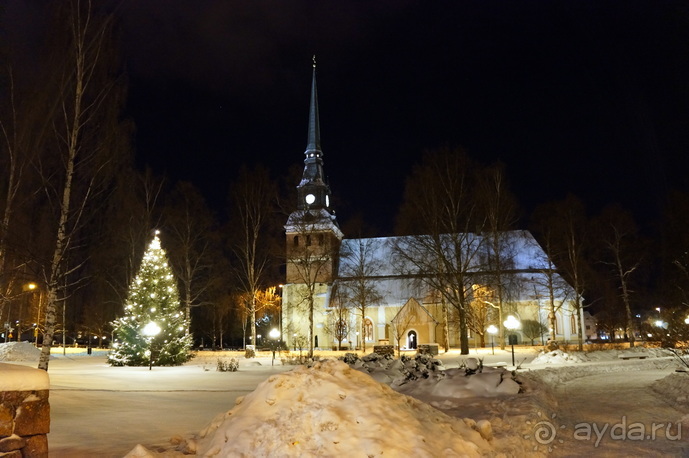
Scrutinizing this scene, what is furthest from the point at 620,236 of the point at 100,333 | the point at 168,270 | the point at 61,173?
the point at 100,333

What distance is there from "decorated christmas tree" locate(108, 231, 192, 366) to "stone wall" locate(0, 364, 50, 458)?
20.9 meters

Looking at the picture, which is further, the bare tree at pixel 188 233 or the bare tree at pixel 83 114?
the bare tree at pixel 188 233

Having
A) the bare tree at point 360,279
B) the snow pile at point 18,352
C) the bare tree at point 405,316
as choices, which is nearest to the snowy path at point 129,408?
the snow pile at point 18,352

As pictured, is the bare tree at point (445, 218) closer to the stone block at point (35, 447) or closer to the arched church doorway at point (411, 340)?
the arched church doorway at point (411, 340)

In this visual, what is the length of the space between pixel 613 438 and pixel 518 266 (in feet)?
152

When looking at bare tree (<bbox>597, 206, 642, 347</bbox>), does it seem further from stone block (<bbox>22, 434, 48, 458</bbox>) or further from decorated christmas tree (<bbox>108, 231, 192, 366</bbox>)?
stone block (<bbox>22, 434, 48, 458</bbox>)

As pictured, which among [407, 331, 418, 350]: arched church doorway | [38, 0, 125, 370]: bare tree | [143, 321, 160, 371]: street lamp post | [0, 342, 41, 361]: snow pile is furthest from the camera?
[407, 331, 418, 350]: arched church doorway

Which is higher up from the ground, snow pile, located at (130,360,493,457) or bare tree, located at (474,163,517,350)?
bare tree, located at (474,163,517,350)

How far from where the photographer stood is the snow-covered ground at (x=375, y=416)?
226 inches

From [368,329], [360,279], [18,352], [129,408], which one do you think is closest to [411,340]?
[368,329]

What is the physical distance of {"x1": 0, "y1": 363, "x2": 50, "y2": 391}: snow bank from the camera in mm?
4945

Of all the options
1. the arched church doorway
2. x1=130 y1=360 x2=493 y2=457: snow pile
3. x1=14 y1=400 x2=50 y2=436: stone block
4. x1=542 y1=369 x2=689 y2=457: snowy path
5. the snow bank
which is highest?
the snow bank

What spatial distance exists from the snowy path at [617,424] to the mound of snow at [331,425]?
2052 mm

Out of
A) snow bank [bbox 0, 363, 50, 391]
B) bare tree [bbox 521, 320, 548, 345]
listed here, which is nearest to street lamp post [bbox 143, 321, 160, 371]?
snow bank [bbox 0, 363, 50, 391]
